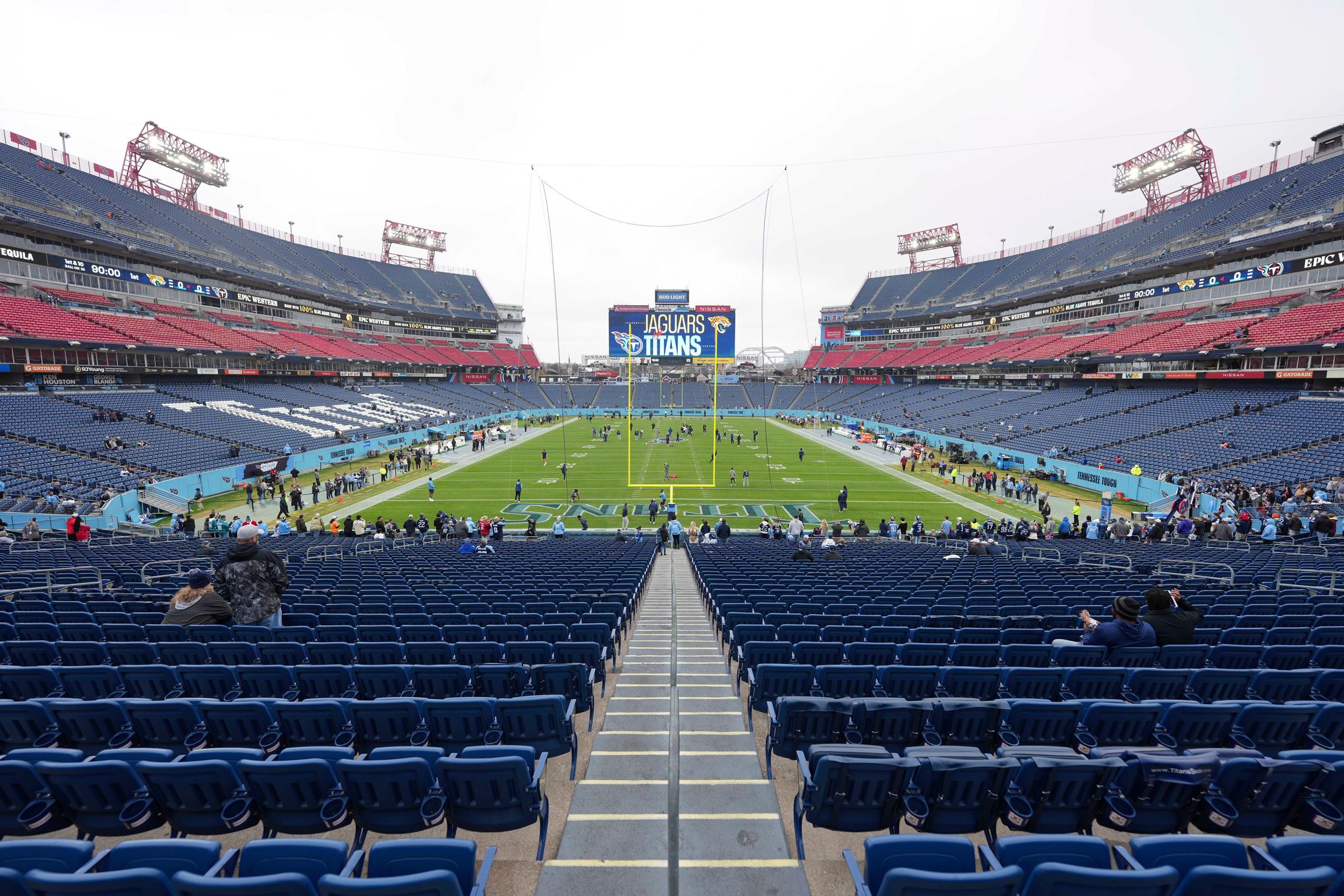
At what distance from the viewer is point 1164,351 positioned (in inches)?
1534

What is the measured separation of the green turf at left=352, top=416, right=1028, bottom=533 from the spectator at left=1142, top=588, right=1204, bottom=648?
62.0 ft

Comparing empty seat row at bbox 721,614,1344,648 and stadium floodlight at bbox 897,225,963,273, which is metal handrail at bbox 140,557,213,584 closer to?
empty seat row at bbox 721,614,1344,648

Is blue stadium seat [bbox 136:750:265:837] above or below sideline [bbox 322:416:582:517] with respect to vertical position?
above

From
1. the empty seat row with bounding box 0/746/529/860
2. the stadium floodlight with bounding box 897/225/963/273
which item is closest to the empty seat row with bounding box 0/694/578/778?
the empty seat row with bounding box 0/746/529/860

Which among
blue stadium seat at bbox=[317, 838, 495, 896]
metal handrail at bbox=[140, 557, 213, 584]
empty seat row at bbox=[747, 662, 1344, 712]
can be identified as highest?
blue stadium seat at bbox=[317, 838, 495, 896]

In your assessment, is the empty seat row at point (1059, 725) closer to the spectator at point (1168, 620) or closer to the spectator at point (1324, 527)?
the spectator at point (1168, 620)

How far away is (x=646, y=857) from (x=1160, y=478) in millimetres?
33316

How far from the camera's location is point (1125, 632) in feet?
19.0

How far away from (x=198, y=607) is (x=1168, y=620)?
36.7 feet

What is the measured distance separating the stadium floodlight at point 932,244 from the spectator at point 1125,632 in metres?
91.8

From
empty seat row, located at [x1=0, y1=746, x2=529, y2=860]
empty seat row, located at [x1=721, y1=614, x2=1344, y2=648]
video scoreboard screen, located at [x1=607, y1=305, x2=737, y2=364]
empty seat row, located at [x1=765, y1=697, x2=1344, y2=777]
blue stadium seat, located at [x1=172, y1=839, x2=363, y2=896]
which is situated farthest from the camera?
video scoreboard screen, located at [x1=607, y1=305, x2=737, y2=364]

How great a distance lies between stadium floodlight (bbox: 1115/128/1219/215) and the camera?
54656 millimetres

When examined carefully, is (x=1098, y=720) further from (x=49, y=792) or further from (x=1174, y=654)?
(x=49, y=792)

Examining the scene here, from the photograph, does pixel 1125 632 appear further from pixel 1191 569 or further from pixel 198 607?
pixel 198 607
